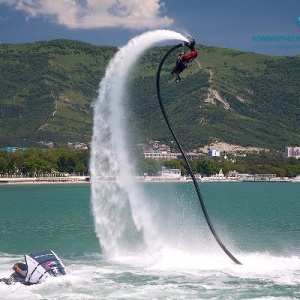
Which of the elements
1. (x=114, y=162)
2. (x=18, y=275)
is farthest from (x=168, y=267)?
(x=18, y=275)

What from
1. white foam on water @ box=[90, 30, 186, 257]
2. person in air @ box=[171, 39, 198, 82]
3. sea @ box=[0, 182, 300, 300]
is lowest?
sea @ box=[0, 182, 300, 300]

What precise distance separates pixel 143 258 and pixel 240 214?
5515 cm

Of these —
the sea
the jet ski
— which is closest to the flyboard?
the jet ski

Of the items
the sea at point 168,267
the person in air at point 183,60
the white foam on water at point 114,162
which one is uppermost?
the person in air at point 183,60

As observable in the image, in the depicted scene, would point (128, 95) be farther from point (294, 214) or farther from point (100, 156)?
point (294, 214)

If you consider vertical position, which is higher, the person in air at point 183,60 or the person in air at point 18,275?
the person in air at point 183,60

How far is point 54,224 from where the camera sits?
7694cm

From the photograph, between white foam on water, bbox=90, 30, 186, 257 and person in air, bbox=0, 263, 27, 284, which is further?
white foam on water, bbox=90, 30, 186, 257

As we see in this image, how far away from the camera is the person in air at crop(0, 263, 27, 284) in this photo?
35.5m

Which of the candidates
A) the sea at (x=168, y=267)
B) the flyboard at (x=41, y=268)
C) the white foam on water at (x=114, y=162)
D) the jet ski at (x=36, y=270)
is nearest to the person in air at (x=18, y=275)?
the jet ski at (x=36, y=270)

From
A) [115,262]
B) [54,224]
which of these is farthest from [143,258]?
[54,224]

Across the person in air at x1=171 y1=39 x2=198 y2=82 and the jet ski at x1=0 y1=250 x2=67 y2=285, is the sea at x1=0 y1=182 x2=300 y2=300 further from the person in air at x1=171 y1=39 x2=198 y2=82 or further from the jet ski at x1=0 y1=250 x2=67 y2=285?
the person in air at x1=171 y1=39 x2=198 y2=82

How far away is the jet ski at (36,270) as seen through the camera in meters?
35.4

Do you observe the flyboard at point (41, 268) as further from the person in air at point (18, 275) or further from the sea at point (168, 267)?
the sea at point (168, 267)
